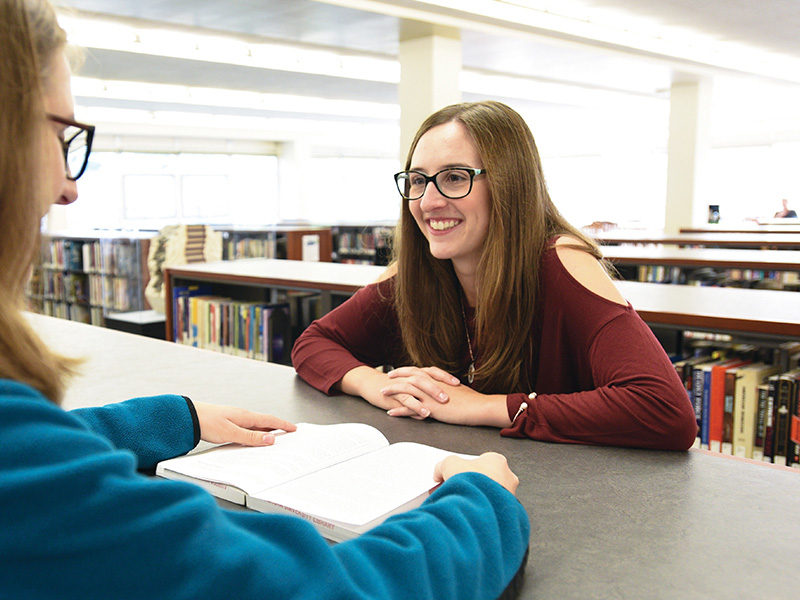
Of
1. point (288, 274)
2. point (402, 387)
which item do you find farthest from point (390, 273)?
point (288, 274)

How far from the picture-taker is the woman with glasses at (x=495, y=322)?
1.10m

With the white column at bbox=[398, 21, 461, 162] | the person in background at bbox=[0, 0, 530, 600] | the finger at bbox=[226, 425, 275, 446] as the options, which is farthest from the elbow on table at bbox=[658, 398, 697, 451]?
the white column at bbox=[398, 21, 461, 162]

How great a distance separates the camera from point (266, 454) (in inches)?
37.8

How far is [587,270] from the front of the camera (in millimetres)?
1304

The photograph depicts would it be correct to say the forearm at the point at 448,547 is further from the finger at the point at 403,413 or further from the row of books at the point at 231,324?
the row of books at the point at 231,324

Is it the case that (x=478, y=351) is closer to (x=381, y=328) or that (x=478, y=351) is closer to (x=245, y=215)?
(x=381, y=328)

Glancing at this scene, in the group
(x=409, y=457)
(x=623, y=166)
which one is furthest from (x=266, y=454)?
(x=623, y=166)

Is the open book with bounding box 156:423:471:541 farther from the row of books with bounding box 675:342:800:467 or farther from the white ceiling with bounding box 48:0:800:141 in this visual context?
the white ceiling with bounding box 48:0:800:141

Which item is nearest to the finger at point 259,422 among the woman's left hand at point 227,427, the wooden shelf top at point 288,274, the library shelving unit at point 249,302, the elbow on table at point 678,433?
the woman's left hand at point 227,427

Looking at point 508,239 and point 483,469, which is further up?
point 508,239

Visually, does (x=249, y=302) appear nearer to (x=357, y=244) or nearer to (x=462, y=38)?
(x=462, y=38)

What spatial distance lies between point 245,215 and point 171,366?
46.4 feet

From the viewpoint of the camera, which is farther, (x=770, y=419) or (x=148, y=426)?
(x=770, y=419)

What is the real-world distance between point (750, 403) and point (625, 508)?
1219mm
